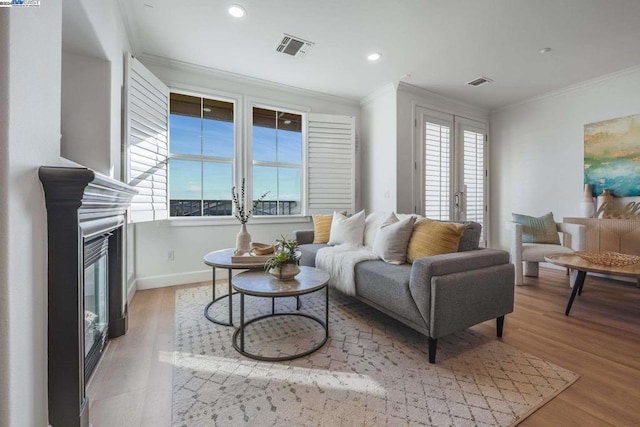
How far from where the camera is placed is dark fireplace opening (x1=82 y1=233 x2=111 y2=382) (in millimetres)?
1432

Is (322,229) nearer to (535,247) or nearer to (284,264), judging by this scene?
(284,264)

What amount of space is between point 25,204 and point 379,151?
3869mm

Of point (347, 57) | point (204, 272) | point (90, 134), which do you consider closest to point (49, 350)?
point (90, 134)

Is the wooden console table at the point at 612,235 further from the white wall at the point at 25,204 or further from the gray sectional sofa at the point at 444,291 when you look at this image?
the white wall at the point at 25,204

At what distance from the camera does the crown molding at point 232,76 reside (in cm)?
318

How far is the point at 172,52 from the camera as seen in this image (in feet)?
9.98

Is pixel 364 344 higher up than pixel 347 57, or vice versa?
pixel 347 57

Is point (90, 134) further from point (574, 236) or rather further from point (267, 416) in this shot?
point (574, 236)

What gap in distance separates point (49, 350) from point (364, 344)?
5.38 ft

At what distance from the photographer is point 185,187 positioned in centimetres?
343

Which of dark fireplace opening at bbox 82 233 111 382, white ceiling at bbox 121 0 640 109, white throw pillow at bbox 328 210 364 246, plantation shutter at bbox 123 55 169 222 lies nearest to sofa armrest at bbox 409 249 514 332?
white throw pillow at bbox 328 210 364 246

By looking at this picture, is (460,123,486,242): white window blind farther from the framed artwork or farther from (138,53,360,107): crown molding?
(138,53,360,107): crown molding

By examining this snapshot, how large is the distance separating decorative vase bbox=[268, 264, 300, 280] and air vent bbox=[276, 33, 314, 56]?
2.27 meters

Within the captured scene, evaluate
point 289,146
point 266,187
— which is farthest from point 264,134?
point 266,187
